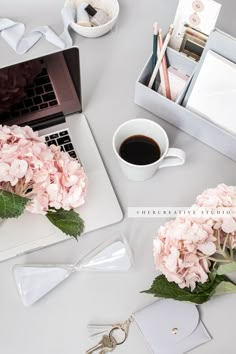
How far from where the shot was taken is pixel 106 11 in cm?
93

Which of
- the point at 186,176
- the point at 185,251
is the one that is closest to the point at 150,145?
the point at 186,176

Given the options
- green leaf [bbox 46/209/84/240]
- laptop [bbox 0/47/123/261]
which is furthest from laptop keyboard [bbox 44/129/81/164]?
green leaf [bbox 46/209/84/240]

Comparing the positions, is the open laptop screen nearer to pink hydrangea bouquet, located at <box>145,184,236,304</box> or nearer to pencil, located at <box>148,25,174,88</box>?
pencil, located at <box>148,25,174,88</box>

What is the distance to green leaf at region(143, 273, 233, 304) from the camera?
70cm

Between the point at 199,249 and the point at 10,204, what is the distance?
0.28 metres

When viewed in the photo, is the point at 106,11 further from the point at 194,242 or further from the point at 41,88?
the point at 194,242

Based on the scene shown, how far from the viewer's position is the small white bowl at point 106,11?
2.97 feet

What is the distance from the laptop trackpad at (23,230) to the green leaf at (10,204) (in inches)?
3.2

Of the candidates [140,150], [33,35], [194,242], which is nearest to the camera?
[194,242]

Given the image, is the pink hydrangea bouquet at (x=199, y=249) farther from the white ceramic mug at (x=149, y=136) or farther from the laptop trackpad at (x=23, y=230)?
the laptop trackpad at (x=23, y=230)

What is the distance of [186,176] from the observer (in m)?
0.82

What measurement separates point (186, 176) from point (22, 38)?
0.42m

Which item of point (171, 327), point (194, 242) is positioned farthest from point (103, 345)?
point (194, 242)

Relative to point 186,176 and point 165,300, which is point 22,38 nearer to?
point 186,176
